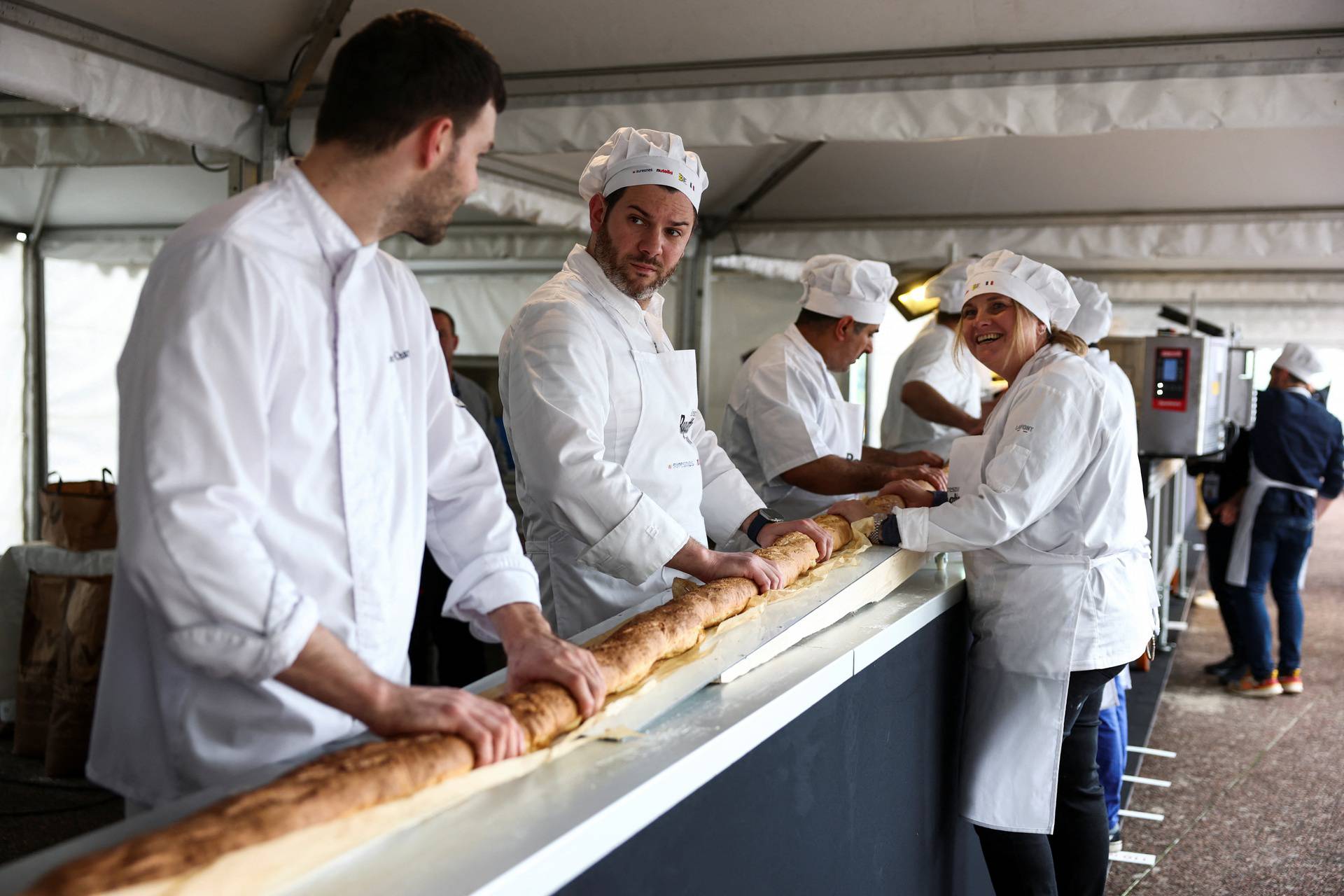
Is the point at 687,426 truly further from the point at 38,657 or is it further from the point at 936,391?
the point at 38,657

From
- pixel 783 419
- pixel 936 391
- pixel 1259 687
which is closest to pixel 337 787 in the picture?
pixel 783 419

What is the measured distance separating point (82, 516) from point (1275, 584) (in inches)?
210

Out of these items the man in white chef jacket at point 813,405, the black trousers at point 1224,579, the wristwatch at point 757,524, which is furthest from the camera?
the black trousers at point 1224,579

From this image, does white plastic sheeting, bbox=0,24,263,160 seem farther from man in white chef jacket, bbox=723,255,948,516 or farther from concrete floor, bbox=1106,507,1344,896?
concrete floor, bbox=1106,507,1344,896

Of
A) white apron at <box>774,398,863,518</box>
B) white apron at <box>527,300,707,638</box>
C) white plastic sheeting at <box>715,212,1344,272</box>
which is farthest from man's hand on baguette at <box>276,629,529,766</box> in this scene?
white plastic sheeting at <box>715,212,1344,272</box>

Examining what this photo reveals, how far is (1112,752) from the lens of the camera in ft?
10.4

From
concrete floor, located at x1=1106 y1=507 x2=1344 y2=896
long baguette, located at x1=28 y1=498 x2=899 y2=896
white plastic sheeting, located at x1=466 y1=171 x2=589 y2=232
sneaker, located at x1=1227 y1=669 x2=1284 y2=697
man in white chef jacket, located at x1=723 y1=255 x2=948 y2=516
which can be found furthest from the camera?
sneaker, located at x1=1227 y1=669 x2=1284 y2=697

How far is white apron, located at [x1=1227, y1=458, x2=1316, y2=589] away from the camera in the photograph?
17.9 feet

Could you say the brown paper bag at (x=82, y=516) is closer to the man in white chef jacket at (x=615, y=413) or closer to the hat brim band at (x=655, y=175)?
the man in white chef jacket at (x=615, y=413)

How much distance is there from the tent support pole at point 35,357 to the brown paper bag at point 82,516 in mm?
1210

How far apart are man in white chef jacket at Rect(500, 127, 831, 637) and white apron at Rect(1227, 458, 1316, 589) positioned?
393cm

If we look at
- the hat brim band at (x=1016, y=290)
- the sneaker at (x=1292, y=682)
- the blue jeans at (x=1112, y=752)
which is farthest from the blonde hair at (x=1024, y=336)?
the sneaker at (x=1292, y=682)

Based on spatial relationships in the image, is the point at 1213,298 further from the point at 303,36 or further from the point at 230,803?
the point at 230,803

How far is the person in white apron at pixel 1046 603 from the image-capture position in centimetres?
228
